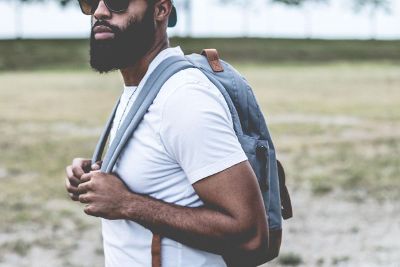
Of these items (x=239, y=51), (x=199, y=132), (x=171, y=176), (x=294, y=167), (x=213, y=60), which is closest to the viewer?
(x=199, y=132)

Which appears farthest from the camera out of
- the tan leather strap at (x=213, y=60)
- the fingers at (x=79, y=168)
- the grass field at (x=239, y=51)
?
the grass field at (x=239, y=51)

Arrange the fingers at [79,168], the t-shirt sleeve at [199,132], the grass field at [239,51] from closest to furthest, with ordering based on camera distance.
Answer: the t-shirt sleeve at [199,132], the fingers at [79,168], the grass field at [239,51]

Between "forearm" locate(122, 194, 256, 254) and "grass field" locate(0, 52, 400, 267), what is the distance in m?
3.85

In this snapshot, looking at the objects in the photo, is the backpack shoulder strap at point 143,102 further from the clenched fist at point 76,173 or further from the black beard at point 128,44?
the clenched fist at point 76,173

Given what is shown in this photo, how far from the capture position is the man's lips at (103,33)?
79.0 inches

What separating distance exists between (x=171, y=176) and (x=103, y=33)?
0.44 metres

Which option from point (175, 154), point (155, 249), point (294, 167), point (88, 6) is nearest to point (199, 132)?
point (175, 154)

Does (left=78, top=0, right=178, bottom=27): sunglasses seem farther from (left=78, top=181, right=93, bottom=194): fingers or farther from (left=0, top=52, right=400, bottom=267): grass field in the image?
(left=0, top=52, right=400, bottom=267): grass field

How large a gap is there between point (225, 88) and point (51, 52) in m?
34.2

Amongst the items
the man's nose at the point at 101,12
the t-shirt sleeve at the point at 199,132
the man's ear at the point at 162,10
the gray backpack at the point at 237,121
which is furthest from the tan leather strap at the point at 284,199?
the man's nose at the point at 101,12

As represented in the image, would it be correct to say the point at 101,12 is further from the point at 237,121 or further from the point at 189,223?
the point at 189,223

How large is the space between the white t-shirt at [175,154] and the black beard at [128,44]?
6 centimetres

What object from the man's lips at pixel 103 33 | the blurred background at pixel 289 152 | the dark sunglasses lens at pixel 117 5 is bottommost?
the blurred background at pixel 289 152

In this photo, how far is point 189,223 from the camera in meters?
1.83
